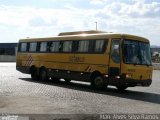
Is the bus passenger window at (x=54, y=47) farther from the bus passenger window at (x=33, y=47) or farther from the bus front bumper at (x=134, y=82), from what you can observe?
the bus front bumper at (x=134, y=82)

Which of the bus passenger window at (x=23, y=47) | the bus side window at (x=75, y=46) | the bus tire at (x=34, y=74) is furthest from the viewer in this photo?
the bus passenger window at (x=23, y=47)

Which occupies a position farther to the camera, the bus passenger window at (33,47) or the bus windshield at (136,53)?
the bus passenger window at (33,47)

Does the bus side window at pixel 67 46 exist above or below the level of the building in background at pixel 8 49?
above

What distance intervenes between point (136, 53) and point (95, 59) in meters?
2.40

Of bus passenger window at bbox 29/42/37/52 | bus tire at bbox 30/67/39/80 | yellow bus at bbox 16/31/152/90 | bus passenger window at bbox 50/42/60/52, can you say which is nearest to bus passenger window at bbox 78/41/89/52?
yellow bus at bbox 16/31/152/90

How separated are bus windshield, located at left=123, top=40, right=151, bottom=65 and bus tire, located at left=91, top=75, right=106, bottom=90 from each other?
197 centimetres

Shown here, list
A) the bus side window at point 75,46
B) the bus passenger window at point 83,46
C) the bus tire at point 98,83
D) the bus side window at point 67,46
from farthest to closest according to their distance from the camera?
1. the bus side window at point 67,46
2. the bus side window at point 75,46
3. the bus passenger window at point 83,46
4. the bus tire at point 98,83

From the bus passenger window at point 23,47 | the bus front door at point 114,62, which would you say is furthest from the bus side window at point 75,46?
the bus passenger window at point 23,47

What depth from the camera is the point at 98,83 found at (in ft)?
72.8

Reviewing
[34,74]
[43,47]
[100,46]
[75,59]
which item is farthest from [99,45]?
[34,74]

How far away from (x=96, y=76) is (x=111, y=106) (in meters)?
7.30

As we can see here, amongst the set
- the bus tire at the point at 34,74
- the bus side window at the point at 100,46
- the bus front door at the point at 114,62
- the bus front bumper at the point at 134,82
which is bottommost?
the bus tire at the point at 34,74

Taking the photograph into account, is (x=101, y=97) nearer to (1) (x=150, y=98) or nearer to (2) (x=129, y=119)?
(1) (x=150, y=98)

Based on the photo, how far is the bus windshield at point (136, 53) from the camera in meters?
20.8
